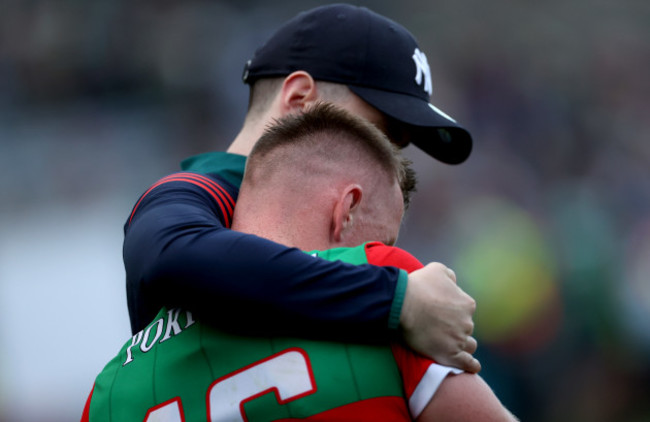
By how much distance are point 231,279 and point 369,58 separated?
3.58 ft

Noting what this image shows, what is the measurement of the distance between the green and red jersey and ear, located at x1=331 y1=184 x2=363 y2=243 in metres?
0.06

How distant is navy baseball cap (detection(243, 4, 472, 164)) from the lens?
6.84 feet

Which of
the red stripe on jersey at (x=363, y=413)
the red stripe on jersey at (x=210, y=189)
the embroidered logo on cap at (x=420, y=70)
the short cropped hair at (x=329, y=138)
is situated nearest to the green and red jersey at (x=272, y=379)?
the red stripe on jersey at (x=363, y=413)

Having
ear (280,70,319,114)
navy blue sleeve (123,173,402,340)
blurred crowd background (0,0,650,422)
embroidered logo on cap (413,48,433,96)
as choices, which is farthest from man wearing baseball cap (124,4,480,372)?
blurred crowd background (0,0,650,422)

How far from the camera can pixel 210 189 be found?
1667mm

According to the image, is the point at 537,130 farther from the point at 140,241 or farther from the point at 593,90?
the point at 140,241

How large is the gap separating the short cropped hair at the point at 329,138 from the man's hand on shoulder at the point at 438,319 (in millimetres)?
263

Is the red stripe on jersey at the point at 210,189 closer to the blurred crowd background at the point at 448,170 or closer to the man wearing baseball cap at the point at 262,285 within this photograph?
the man wearing baseball cap at the point at 262,285

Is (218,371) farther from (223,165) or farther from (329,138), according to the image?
(223,165)

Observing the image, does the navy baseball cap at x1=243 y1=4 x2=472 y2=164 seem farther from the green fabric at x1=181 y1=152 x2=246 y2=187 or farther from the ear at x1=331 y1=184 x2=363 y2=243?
the ear at x1=331 y1=184 x2=363 y2=243

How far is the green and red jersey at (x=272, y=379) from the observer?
113 cm

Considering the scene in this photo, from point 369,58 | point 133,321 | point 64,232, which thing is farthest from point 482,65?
point 133,321

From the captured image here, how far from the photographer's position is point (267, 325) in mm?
1193

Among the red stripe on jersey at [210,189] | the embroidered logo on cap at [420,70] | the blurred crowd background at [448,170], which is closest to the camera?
the red stripe on jersey at [210,189]
